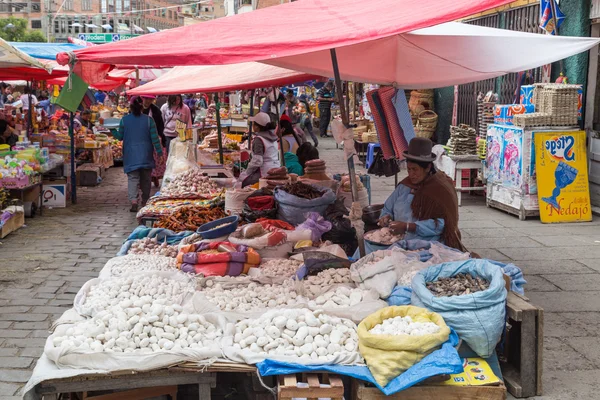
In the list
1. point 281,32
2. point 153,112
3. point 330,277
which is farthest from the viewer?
point 153,112

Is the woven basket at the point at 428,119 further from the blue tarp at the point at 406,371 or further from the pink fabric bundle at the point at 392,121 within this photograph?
the blue tarp at the point at 406,371

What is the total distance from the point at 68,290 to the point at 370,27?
166 inches

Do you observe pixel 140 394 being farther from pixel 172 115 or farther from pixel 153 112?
pixel 172 115

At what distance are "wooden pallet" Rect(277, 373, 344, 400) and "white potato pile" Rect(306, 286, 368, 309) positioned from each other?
779mm

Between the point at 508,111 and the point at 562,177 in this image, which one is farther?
the point at 508,111

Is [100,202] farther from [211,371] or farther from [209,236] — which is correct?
[211,371]

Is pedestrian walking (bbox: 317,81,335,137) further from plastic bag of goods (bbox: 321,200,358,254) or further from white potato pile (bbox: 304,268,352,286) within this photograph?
white potato pile (bbox: 304,268,352,286)

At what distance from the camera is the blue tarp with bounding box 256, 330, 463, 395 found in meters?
3.64

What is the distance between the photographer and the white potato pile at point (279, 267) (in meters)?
5.36

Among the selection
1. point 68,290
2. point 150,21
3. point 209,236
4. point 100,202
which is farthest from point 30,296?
point 150,21

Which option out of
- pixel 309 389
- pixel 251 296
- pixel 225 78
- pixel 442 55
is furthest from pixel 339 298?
pixel 225 78

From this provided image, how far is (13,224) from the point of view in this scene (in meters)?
9.84

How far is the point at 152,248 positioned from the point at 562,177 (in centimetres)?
595

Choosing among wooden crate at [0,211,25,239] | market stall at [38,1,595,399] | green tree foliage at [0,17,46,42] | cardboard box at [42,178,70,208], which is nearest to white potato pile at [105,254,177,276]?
market stall at [38,1,595,399]
